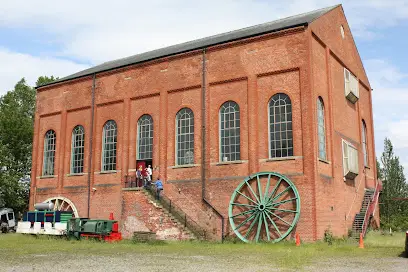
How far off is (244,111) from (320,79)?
3925 mm

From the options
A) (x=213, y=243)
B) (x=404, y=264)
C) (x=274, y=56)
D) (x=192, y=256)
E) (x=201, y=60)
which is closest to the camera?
(x=404, y=264)

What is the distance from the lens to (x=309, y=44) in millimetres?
21391

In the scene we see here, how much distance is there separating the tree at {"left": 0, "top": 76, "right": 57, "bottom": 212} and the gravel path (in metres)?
25.4

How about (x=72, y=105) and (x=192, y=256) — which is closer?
(x=192, y=256)

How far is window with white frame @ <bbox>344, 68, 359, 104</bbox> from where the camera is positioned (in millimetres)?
25422

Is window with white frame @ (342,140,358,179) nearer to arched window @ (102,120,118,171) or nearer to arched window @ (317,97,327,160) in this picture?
arched window @ (317,97,327,160)

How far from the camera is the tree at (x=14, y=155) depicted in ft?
127

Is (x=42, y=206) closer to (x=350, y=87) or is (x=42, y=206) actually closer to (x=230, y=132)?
(x=230, y=132)

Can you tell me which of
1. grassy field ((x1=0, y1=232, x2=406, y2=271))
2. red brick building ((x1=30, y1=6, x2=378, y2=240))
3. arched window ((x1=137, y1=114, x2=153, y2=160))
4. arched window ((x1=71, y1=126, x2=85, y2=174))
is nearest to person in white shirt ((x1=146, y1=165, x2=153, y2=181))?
red brick building ((x1=30, y1=6, x2=378, y2=240))

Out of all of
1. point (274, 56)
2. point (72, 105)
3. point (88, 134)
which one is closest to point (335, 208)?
point (274, 56)

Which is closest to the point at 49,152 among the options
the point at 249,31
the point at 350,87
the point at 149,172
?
the point at 149,172

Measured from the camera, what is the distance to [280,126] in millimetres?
21719

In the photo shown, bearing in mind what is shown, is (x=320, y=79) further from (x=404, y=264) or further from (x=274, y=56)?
(x=404, y=264)

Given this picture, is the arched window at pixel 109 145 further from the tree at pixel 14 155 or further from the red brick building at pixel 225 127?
the tree at pixel 14 155
